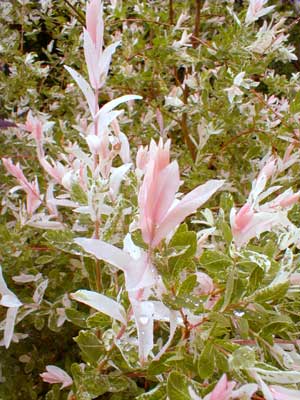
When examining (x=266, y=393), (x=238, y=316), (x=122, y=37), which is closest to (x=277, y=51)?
(x=122, y=37)

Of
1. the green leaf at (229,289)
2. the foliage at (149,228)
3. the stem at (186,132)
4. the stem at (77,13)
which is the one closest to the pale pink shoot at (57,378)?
the foliage at (149,228)

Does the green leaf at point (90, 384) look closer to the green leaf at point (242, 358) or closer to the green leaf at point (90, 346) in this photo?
the green leaf at point (90, 346)

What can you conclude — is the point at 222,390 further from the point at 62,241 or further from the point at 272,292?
the point at 62,241

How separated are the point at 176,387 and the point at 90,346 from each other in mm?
162

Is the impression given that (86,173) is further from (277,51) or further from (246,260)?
(277,51)

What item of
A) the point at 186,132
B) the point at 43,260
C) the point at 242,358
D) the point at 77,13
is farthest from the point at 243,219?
the point at 77,13

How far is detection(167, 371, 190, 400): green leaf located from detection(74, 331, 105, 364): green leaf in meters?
0.15

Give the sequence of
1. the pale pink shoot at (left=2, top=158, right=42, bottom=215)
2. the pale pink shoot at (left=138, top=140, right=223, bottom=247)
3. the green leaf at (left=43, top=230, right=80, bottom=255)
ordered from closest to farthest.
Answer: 1. the pale pink shoot at (left=138, top=140, right=223, bottom=247)
2. the green leaf at (left=43, top=230, right=80, bottom=255)
3. the pale pink shoot at (left=2, top=158, right=42, bottom=215)

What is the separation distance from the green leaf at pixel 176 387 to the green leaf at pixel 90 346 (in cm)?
15

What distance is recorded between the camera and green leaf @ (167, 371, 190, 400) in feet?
2.14

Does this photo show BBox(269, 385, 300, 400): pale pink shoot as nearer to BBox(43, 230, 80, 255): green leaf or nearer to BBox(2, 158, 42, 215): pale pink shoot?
BBox(43, 230, 80, 255): green leaf

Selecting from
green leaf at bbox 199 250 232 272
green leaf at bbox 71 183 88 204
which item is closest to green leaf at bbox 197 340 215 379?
green leaf at bbox 199 250 232 272

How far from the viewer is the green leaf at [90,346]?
77cm

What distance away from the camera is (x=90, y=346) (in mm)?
775
